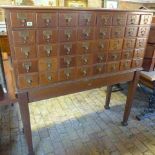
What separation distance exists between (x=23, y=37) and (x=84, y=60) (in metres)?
0.53

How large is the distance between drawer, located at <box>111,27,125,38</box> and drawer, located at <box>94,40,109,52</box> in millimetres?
85

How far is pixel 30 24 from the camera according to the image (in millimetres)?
1146

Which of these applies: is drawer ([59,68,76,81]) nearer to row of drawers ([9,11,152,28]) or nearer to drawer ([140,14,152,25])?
row of drawers ([9,11,152,28])

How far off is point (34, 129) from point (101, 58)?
114 cm

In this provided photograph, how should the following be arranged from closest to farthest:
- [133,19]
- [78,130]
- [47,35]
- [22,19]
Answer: [22,19] < [47,35] < [133,19] < [78,130]

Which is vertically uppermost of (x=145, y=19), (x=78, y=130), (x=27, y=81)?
(x=145, y=19)

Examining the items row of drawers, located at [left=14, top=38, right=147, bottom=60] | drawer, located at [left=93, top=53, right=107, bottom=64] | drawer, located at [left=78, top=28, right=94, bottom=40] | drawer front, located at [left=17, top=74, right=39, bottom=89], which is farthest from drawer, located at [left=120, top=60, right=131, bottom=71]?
drawer front, located at [left=17, top=74, right=39, bottom=89]

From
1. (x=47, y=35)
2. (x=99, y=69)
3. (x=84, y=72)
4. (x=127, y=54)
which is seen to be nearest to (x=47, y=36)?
(x=47, y=35)

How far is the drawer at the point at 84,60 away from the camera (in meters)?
1.45

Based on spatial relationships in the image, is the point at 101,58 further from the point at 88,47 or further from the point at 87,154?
the point at 87,154

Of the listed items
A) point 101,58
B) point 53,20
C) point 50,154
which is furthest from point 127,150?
point 53,20

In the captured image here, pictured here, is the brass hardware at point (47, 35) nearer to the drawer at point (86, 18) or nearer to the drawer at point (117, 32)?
the drawer at point (86, 18)

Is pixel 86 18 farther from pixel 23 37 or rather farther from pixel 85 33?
pixel 23 37

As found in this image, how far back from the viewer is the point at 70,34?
1.31m
